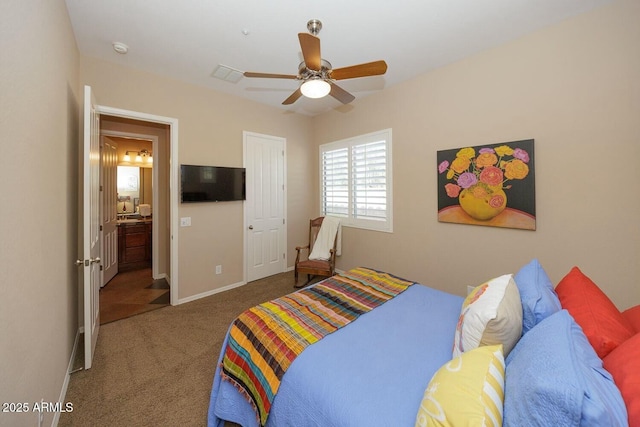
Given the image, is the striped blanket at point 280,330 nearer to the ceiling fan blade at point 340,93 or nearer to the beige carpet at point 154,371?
the beige carpet at point 154,371

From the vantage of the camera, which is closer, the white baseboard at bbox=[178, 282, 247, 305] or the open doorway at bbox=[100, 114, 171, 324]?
the white baseboard at bbox=[178, 282, 247, 305]

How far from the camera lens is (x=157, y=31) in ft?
7.64

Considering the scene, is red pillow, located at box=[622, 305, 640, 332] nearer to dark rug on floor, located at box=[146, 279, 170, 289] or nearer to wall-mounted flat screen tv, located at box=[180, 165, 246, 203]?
wall-mounted flat screen tv, located at box=[180, 165, 246, 203]

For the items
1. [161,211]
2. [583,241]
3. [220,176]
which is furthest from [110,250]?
[583,241]


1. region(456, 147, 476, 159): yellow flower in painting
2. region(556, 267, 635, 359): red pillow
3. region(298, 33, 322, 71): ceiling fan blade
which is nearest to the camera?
region(556, 267, 635, 359): red pillow

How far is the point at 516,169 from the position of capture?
245 centimetres

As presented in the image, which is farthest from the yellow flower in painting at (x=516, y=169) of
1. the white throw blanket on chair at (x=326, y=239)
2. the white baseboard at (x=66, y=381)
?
the white baseboard at (x=66, y=381)

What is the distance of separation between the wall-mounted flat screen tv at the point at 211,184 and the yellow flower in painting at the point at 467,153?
2855 millimetres

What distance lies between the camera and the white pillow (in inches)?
45.0

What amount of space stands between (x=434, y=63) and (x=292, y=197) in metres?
2.81

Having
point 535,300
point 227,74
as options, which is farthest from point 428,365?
point 227,74

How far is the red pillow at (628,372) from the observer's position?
A: 0.69 meters

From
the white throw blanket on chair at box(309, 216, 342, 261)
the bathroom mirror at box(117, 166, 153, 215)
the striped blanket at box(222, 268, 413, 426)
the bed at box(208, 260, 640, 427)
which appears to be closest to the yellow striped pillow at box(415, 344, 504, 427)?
the bed at box(208, 260, 640, 427)

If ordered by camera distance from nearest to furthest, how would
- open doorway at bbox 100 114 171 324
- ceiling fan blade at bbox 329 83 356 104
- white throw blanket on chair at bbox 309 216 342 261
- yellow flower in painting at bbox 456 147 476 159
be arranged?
ceiling fan blade at bbox 329 83 356 104
yellow flower in painting at bbox 456 147 476 159
open doorway at bbox 100 114 171 324
white throw blanket on chair at bbox 309 216 342 261
